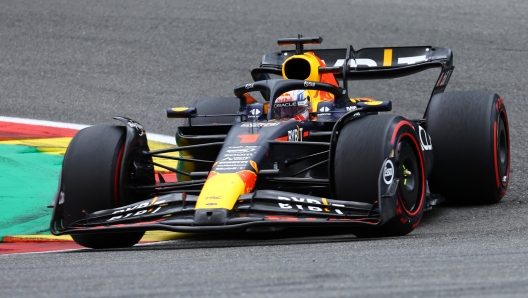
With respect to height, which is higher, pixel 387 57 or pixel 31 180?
pixel 387 57

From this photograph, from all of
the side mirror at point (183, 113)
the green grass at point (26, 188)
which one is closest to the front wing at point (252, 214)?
the green grass at point (26, 188)

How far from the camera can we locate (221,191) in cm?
632

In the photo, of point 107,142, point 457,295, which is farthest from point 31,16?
point 457,295

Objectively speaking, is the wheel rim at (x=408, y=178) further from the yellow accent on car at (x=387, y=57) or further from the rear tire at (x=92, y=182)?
the yellow accent on car at (x=387, y=57)

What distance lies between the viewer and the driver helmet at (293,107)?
7824 millimetres

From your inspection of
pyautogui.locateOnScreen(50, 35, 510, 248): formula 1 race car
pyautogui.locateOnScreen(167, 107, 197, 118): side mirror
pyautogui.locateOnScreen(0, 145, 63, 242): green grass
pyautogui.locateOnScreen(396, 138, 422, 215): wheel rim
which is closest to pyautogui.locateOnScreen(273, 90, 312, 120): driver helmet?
pyautogui.locateOnScreen(50, 35, 510, 248): formula 1 race car

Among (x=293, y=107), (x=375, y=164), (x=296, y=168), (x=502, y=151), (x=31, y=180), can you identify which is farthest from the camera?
(x=31, y=180)

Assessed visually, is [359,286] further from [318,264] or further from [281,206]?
[281,206]

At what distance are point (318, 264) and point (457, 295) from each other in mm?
1056

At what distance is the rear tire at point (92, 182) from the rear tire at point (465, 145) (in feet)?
8.43

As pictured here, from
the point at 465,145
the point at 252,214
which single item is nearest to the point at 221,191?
the point at 252,214

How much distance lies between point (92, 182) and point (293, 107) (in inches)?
70.9

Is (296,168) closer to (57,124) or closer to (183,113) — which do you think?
(183,113)

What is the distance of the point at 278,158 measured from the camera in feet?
22.8
